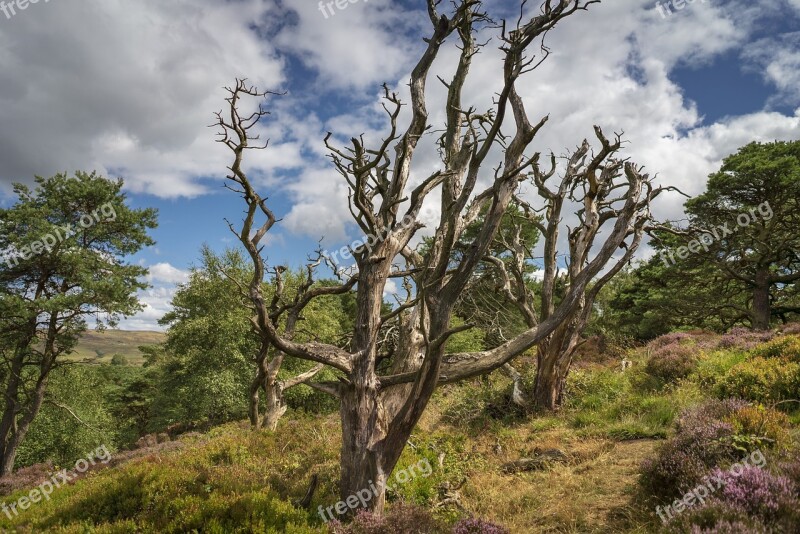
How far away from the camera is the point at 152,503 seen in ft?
21.1

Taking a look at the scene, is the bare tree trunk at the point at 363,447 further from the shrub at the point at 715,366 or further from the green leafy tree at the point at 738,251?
the green leafy tree at the point at 738,251

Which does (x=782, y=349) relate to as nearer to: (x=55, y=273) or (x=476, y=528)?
(x=476, y=528)

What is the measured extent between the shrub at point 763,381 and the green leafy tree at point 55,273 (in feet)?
68.4

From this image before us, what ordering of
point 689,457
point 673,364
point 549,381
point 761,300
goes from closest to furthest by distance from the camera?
point 689,457 → point 549,381 → point 673,364 → point 761,300

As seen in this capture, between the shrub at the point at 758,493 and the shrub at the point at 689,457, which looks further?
the shrub at the point at 689,457

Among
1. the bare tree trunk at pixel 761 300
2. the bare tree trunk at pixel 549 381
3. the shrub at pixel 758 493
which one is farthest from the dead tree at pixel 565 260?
the bare tree trunk at pixel 761 300

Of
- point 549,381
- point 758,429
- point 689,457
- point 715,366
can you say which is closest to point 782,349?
point 715,366

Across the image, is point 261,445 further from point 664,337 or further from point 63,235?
point 664,337

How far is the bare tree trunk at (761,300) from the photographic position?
57.6 feet

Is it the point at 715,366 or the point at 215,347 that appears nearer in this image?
the point at 715,366

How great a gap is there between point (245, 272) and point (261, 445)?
18.7 meters

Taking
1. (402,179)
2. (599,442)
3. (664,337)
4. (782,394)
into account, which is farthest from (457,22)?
(664,337)

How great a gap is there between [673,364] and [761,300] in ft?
33.7

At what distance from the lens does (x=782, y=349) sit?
9633 mm
